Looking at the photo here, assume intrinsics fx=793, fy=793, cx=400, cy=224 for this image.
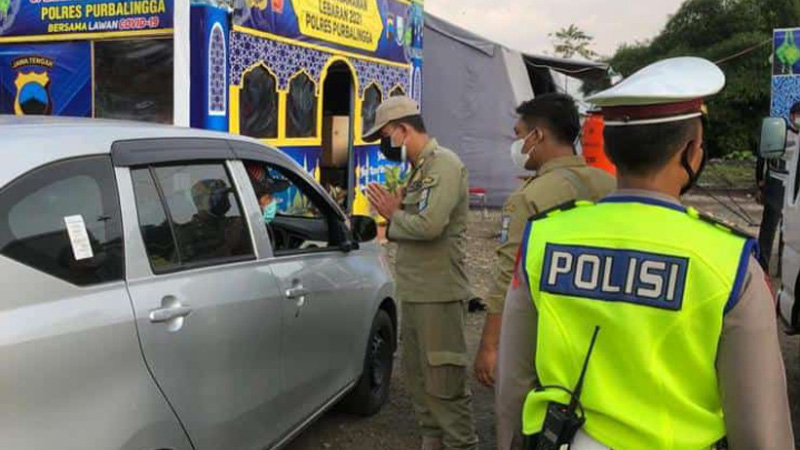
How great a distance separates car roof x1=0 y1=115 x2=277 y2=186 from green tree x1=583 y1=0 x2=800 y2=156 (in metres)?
24.7

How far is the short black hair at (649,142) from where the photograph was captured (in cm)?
159

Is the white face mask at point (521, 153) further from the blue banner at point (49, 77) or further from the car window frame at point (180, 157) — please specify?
the blue banner at point (49, 77)

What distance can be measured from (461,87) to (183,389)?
514 inches

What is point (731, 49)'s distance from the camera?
95.6 feet

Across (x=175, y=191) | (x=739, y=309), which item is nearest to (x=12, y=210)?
(x=175, y=191)

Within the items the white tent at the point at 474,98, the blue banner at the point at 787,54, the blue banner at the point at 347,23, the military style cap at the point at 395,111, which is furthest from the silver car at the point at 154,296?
the blue banner at the point at 787,54

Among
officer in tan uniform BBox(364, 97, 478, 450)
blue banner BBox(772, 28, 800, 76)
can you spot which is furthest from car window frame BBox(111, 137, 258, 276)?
blue banner BBox(772, 28, 800, 76)

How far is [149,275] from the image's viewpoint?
8.61 ft

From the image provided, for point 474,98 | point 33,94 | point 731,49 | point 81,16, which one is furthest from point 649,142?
point 731,49

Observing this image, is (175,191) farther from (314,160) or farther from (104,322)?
(314,160)

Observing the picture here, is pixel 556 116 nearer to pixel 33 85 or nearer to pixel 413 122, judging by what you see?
pixel 413 122

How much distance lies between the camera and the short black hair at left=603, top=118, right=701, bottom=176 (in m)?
1.59

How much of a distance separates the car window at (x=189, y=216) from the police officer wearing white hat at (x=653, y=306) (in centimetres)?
152

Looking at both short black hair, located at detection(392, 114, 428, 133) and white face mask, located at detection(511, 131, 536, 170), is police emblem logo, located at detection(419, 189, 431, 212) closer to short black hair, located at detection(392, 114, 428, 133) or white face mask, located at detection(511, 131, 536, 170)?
short black hair, located at detection(392, 114, 428, 133)
